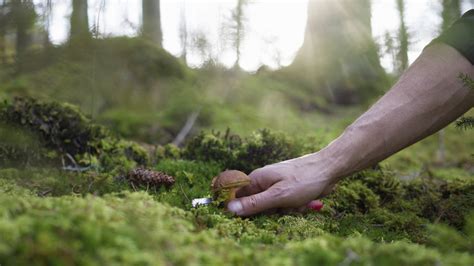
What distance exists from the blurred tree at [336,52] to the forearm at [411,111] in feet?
26.9

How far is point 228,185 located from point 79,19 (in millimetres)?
3541

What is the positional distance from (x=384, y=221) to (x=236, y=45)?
666 centimetres

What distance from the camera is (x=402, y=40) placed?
7.98m

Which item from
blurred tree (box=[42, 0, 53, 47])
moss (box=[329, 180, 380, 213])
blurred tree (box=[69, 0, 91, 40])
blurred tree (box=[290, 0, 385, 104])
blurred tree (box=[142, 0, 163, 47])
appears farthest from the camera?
blurred tree (box=[290, 0, 385, 104])

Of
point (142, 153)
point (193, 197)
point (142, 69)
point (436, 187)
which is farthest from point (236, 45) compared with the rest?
point (193, 197)

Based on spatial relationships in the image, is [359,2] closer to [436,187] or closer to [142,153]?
[436,187]

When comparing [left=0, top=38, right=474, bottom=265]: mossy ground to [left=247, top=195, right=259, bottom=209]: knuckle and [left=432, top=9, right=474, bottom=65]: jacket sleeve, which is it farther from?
[left=432, top=9, right=474, bottom=65]: jacket sleeve

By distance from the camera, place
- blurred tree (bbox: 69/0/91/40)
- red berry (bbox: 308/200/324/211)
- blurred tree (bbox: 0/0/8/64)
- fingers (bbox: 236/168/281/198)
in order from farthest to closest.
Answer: blurred tree (bbox: 69/0/91/40) < blurred tree (bbox: 0/0/8/64) < red berry (bbox: 308/200/324/211) < fingers (bbox: 236/168/281/198)

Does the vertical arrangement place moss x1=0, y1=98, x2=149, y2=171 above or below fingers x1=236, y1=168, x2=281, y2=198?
above

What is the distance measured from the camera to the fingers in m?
2.71

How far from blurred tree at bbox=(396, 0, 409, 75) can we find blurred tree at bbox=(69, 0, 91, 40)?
6.39 meters

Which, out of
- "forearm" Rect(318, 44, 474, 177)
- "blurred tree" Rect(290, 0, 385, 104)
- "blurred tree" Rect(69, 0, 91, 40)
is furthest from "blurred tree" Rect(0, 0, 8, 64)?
"blurred tree" Rect(290, 0, 385, 104)

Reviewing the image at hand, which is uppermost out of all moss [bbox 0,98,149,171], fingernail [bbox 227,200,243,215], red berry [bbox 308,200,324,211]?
moss [bbox 0,98,149,171]

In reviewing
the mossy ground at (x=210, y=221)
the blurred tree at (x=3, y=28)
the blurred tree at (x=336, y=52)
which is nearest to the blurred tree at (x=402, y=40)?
the blurred tree at (x=336, y=52)
